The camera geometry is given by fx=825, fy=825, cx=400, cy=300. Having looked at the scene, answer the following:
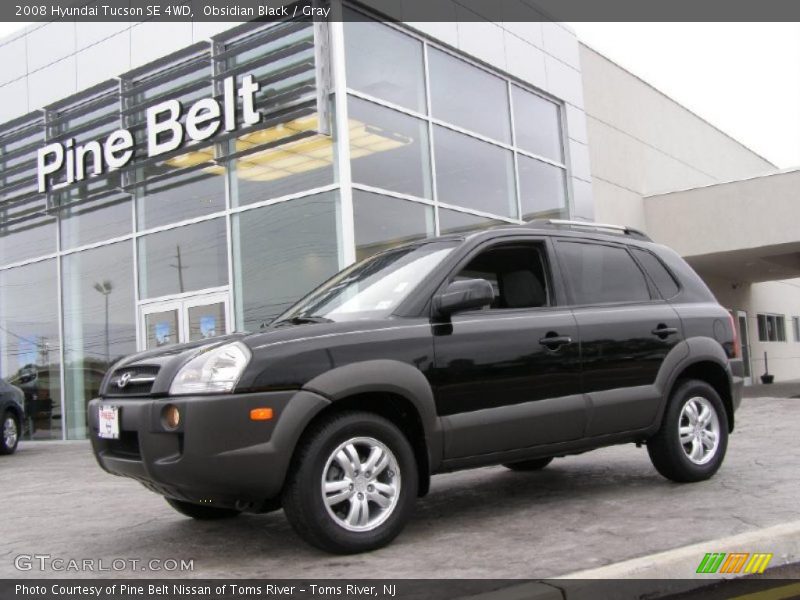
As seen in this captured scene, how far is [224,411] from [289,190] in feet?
28.2

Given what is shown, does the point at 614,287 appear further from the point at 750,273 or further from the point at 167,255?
the point at 750,273

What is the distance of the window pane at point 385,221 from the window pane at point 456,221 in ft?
0.91

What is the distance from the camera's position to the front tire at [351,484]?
4.08 m

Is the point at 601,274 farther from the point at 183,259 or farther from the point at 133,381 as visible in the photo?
the point at 183,259

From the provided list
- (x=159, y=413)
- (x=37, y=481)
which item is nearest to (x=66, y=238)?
(x=37, y=481)

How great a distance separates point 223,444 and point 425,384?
3.77 ft

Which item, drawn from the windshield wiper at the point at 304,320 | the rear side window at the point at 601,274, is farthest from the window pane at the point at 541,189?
the windshield wiper at the point at 304,320

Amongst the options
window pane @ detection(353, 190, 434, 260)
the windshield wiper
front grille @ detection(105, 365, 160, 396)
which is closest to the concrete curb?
the windshield wiper

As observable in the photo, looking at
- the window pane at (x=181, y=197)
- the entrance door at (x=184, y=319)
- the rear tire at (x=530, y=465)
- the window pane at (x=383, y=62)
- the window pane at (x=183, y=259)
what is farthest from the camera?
the window pane at (x=181, y=197)

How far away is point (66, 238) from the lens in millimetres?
15266

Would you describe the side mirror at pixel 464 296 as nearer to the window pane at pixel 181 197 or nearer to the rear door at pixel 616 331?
the rear door at pixel 616 331

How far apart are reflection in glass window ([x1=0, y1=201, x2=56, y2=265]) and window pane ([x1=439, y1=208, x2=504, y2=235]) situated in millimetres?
7414

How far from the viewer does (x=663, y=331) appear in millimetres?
5738

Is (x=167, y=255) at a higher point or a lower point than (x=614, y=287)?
higher
